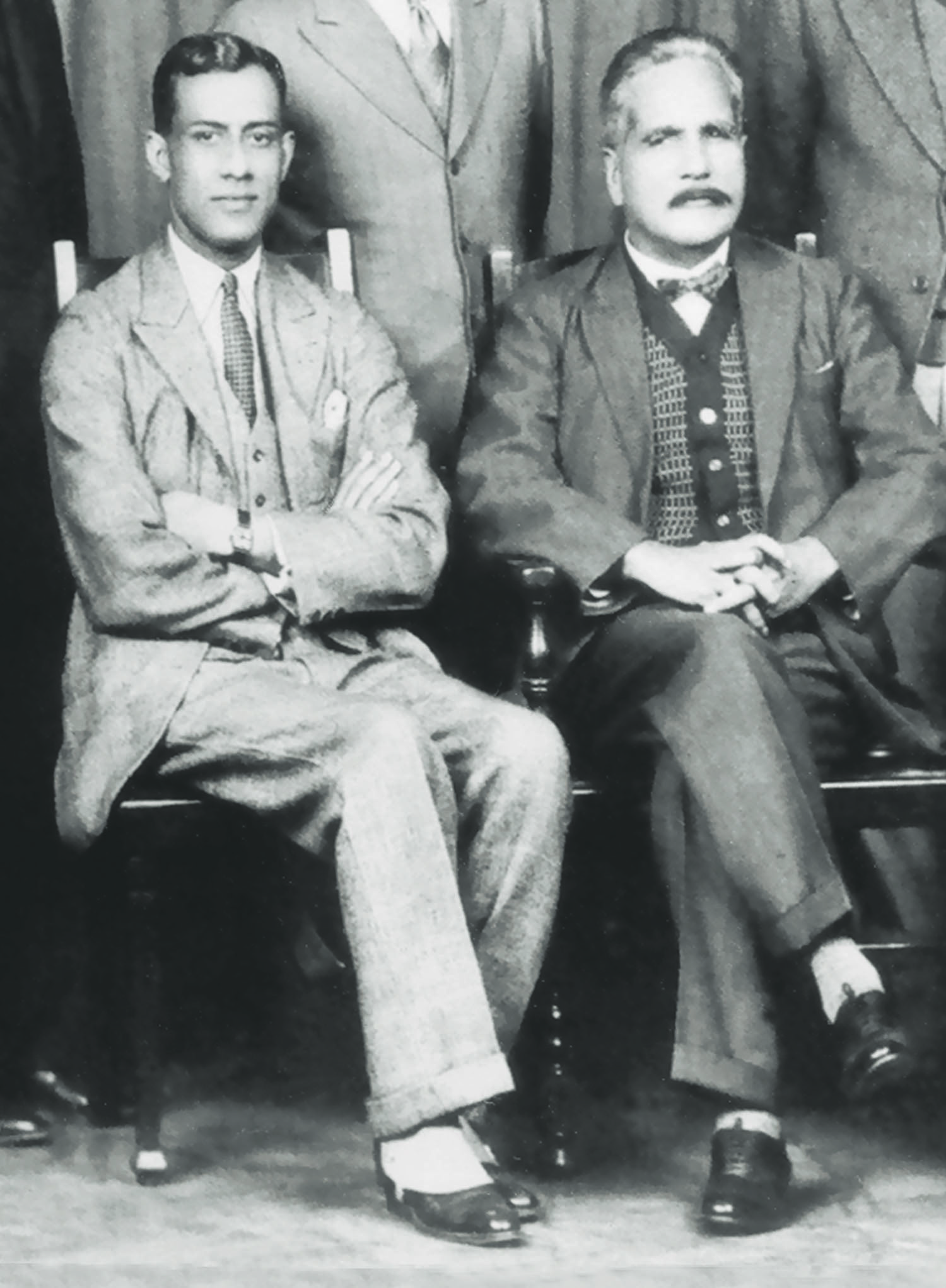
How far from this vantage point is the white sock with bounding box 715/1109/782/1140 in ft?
9.41

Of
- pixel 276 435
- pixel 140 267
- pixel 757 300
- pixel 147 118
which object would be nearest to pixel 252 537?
pixel 276 435

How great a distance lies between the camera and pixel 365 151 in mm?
3621

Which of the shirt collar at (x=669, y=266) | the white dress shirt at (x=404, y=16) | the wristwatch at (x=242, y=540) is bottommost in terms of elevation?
the wristwatch at (x=242, y=540)

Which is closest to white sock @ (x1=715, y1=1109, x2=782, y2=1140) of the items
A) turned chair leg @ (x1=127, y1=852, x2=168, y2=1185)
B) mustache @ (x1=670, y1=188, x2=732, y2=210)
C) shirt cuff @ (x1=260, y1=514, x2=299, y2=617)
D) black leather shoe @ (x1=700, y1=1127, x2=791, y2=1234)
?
black leather shoe @ (x1=700, y1=1127, x2=791, y2=1234)

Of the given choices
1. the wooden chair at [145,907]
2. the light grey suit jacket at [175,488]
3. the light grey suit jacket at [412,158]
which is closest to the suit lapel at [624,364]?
the light grey suit jacket at [175,488]

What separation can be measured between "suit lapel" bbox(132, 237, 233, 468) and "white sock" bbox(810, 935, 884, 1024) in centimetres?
106

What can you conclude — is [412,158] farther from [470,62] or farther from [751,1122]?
[751,1122]

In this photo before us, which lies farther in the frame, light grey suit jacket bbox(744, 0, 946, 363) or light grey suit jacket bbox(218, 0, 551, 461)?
light grey suit jacket bbox(744, 0, 946, 363)

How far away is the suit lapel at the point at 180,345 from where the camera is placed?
3.19 metres

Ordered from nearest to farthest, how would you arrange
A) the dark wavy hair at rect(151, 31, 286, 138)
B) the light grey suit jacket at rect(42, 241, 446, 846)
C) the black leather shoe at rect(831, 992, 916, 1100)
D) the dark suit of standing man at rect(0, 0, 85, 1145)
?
the black leather shoe at rect(831, 992, 916, 1100) < the light grey suit jacket at rect(42, 241, 446, 846) < the dark wavy hair at rect(151, 31, 286, 138) < the dark suit of standing man at rect(0, 0, 85, 1145)

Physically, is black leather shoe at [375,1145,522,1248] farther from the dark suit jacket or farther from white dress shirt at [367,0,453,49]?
white dress shirt at [367,0,453,49]

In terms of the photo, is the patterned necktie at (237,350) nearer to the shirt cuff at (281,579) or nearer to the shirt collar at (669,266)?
Result: the shirt cuff at (281,579)

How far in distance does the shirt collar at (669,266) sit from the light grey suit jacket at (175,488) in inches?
15.4

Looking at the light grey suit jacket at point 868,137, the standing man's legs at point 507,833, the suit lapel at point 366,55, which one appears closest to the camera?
the standing man's legs at point 507,833
